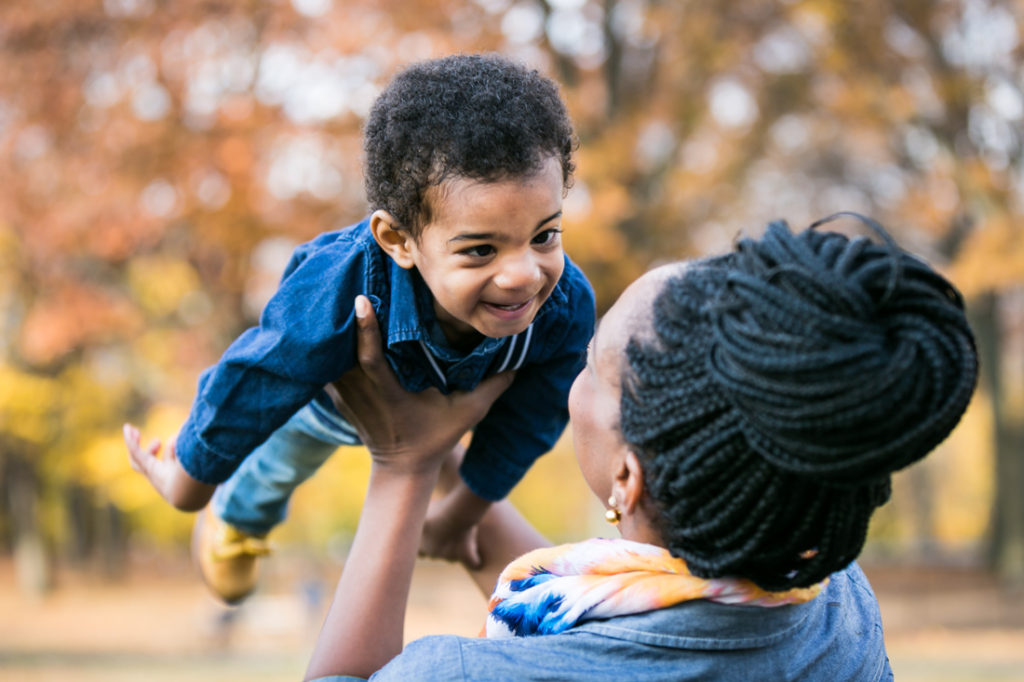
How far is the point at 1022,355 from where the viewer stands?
897 inches

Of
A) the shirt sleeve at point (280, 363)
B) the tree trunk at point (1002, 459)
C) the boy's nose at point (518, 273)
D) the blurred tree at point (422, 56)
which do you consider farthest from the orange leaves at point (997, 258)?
the shirt sleeve at point (280, 363)

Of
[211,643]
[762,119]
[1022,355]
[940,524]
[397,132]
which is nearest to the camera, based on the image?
[397,132]

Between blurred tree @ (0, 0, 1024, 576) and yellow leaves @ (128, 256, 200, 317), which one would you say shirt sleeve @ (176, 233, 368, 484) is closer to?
blurred tree @ (0, 0, 1024, 576)

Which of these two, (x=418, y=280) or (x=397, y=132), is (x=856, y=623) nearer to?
(x=418, y=280)

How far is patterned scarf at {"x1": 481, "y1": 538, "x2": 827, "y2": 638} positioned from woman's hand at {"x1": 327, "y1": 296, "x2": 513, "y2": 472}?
49 cm

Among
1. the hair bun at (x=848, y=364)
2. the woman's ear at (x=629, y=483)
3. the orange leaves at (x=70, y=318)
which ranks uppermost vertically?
the hair bun at (x=848, y=364)

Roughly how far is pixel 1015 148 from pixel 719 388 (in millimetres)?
10830

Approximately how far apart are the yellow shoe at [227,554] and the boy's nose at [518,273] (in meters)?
1.23

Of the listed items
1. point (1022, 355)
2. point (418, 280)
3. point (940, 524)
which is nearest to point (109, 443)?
point (418, 280)

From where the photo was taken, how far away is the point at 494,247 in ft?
6.66

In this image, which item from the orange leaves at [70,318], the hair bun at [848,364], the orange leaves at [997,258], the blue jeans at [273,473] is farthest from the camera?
the orange leaves at [70,318]

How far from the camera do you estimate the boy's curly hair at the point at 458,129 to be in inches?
78.5

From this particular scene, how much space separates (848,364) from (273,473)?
73.4 inches

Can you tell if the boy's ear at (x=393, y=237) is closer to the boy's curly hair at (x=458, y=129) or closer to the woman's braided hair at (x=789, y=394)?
the boy's curly hair at (x=458, y=129)
